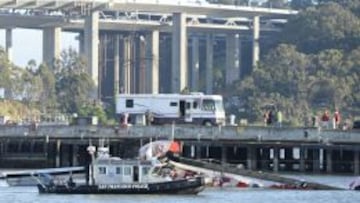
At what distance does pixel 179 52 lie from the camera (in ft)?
625

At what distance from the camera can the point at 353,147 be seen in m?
104

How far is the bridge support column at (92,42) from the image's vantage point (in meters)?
181

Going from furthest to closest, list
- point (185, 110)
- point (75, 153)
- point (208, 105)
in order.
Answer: point (208, 105), point (185, 110), point (75, 153)

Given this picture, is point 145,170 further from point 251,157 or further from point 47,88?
point 47,88

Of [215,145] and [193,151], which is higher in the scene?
[215,145]

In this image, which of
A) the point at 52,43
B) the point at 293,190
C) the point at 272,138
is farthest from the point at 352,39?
the point at 293,190

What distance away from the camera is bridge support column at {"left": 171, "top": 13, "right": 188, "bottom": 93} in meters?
189

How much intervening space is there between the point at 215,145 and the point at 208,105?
12.2 meters

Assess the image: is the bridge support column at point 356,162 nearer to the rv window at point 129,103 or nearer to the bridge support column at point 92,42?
the rv window at point 129,103

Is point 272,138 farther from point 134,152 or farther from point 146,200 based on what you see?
point 146,200

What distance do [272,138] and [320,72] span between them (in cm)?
7079

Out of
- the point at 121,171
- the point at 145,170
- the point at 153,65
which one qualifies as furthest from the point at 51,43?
the point at 145,170

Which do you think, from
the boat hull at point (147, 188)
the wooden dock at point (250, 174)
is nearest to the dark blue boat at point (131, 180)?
the boat hull at point (147, 188)

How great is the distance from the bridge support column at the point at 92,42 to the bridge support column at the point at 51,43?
348 cm
